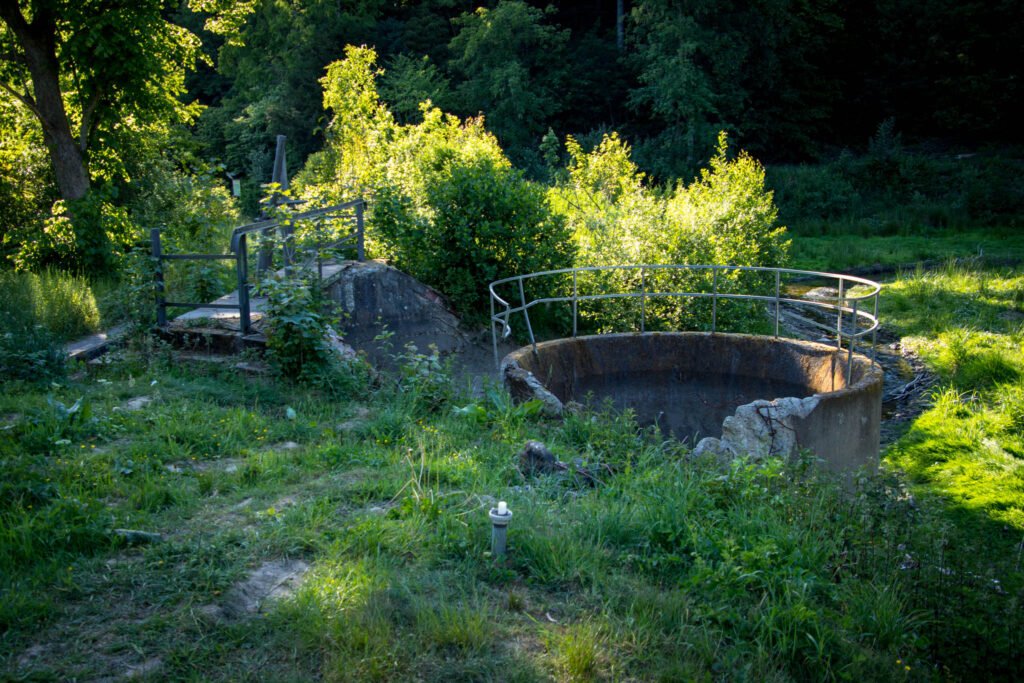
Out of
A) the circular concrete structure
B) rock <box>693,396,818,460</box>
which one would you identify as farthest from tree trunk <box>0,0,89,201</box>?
rock <box>693,396,818,460</box>

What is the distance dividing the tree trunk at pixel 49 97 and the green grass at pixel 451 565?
9.43 m

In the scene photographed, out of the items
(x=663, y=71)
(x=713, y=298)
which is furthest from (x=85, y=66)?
(x=663, y=71)

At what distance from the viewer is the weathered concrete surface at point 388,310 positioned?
10.4 metres

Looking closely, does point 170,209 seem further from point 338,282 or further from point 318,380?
point 318,380

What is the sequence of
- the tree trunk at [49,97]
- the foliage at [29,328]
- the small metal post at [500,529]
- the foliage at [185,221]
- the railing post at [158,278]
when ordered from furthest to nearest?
1. the tree trunk at [49,97]
2. the foliage at [185,221]
3. the railing post at [158,278]
4. the foliage at [29,328]
5. the small metal post at [500,529]

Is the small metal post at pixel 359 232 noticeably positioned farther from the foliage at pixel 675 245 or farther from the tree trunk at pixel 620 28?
the tree trunk at pixel 620 28

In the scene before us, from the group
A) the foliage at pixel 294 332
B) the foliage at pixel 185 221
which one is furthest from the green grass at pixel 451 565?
the foliage at pixel 185 221

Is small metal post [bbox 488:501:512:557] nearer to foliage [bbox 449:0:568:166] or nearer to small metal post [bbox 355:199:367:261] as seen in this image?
small metal post [bbox 355:199:367:261]

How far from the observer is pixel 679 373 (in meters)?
10.0

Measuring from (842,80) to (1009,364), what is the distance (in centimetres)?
3134

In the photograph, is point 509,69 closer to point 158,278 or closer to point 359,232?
point 359,232

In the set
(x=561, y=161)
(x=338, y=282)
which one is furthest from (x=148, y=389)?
(x=561, y=161)

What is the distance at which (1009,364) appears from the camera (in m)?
11.6

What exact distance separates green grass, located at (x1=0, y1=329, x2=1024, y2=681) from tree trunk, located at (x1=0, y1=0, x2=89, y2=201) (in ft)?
30.9
